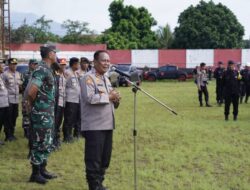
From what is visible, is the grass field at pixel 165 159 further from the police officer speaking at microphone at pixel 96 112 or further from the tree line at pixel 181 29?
the tree line at pixel 181 29

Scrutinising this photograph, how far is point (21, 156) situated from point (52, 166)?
3.52 feet

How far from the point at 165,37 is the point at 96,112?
5384 centimetres

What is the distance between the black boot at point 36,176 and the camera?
695cm

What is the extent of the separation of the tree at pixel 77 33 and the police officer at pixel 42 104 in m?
47.2

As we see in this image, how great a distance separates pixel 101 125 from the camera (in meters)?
5.96

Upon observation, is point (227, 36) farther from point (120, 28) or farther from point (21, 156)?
point (21, 156)

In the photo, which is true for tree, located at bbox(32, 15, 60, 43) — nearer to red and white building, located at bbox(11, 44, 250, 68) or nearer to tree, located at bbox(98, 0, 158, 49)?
tree, located at bbox(98, 0, 158, 49)

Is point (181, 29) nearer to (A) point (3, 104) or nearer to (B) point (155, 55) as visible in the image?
(B) point (155, 55)

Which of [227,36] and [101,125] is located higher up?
[227,36]

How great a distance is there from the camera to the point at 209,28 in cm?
4950

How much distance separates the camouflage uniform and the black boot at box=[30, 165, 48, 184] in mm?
232

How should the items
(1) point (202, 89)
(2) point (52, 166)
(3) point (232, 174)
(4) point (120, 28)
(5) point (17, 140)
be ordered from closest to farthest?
(3) point (232, 174), (2) point (52, 166), (5) point (17, 140), (1) point (202, 89), (4) point (120, 28)

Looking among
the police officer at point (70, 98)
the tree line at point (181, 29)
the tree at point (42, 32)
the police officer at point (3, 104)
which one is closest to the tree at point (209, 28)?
the tree line at point (181, 29)

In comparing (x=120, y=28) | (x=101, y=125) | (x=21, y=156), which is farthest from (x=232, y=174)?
(x=120, y=28)
